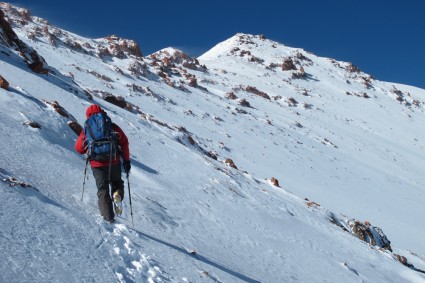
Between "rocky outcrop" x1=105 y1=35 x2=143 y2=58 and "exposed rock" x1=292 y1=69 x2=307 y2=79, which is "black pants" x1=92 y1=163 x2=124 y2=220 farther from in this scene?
"exposed rock" x1=292 y1=69 x2=307 y2=79

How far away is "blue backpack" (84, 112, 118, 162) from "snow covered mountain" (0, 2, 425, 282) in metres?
1.06

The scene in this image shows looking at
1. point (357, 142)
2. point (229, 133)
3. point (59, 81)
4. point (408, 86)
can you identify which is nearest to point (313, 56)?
point (408, 86)

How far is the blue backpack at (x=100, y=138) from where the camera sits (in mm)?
6340

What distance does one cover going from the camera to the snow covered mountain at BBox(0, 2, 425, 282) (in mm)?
5832

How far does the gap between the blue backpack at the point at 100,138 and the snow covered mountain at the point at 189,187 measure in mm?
1064

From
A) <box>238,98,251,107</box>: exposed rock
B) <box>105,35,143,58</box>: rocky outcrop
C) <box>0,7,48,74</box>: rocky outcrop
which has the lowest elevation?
<box>0,7,48,74</box>: rocky outcrop

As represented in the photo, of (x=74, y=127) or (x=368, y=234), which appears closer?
(x=74, y=127)

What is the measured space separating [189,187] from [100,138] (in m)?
6.37

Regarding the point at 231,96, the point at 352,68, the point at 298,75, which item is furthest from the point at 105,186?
the point at 352,68

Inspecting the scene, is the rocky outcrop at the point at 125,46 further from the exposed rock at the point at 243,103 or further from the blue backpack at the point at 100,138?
the blue backpack at the point at 100,138

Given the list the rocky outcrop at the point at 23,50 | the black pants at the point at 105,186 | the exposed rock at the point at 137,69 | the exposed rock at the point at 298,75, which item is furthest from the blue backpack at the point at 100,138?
the exposed rock at the point at 298,75

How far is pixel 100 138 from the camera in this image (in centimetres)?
634

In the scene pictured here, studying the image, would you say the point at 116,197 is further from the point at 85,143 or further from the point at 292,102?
the point at 292,102

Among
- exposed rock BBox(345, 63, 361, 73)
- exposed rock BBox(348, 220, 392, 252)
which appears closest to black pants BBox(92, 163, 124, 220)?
exposed rock BBox(348, 220, 392, 252)
